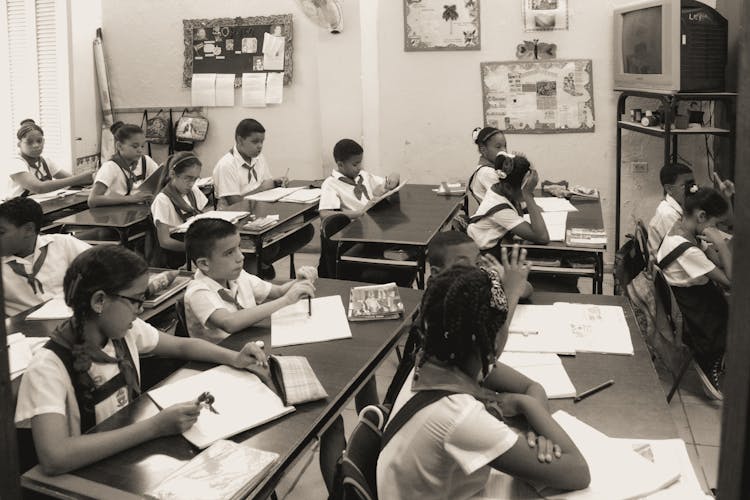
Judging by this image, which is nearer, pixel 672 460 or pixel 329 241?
pixel 672 460

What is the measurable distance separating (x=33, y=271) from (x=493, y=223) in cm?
200

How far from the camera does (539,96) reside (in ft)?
18.1

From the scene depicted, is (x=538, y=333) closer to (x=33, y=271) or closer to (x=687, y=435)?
(x=687, y=435)

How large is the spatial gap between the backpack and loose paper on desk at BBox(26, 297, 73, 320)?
139 cm

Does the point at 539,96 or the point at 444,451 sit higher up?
the point at 539,96

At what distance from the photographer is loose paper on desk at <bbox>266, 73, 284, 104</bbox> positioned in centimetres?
614

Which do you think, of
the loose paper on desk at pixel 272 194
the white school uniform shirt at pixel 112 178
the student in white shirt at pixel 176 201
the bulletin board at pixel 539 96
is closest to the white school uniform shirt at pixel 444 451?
the student in white shirt at pixel 176 201

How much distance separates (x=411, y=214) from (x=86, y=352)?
270cm

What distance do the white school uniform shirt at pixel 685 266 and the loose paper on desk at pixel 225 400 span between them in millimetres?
2044

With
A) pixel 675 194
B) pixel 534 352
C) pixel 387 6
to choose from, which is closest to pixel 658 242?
pixel 675 194

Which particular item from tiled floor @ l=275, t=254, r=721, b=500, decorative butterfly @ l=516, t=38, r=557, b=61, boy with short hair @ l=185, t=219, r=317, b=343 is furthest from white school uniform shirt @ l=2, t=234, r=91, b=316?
decorative butterfly @ l=516, t=38, r=557, b=61

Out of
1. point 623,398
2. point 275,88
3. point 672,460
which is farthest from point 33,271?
point 275,88

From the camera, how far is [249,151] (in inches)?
202

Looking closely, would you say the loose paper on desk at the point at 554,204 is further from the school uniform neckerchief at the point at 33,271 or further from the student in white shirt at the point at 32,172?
the student in white shirt at the point at 32,172
